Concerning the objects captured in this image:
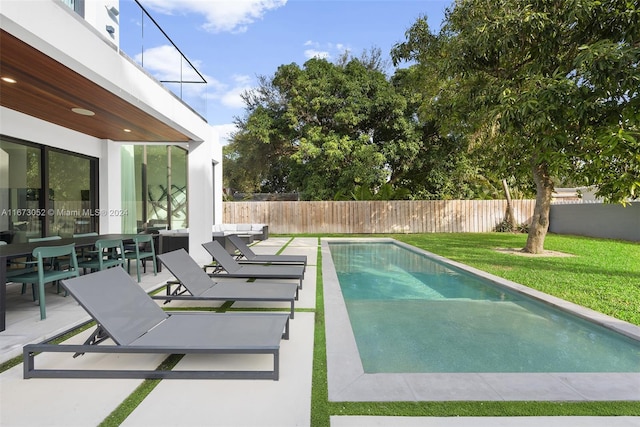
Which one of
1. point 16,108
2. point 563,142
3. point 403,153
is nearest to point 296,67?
point 403,153

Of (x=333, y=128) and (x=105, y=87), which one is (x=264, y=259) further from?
(x=333, y=128)

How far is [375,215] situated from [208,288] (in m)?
15.2

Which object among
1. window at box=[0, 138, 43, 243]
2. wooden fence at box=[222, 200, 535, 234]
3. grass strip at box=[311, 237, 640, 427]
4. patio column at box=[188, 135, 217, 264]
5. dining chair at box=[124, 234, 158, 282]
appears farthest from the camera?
wooden fence at box=[222, 200, 535, 234]

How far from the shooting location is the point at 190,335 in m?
3.30

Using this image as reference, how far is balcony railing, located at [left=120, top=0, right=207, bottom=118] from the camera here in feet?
21.3

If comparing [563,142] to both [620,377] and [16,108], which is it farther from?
[16,108]

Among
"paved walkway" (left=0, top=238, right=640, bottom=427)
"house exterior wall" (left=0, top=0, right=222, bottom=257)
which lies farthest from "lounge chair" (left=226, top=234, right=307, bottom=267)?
"paved walkway" (left=0, top=238, right=640, bottom=427)

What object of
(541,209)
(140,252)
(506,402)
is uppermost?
(541,209)

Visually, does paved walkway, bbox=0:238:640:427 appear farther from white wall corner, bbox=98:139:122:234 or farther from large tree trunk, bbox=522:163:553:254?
large tree trunk, bbox=522:163:553:254

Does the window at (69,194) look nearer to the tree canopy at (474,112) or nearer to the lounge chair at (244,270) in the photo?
the lounge chair at (244,270)

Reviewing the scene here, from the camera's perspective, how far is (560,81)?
5871 millimetres

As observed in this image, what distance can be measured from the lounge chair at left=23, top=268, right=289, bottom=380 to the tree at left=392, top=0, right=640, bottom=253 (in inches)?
206

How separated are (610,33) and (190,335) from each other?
8308mm

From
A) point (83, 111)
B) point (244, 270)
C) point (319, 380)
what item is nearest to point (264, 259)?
point (244, 270)
